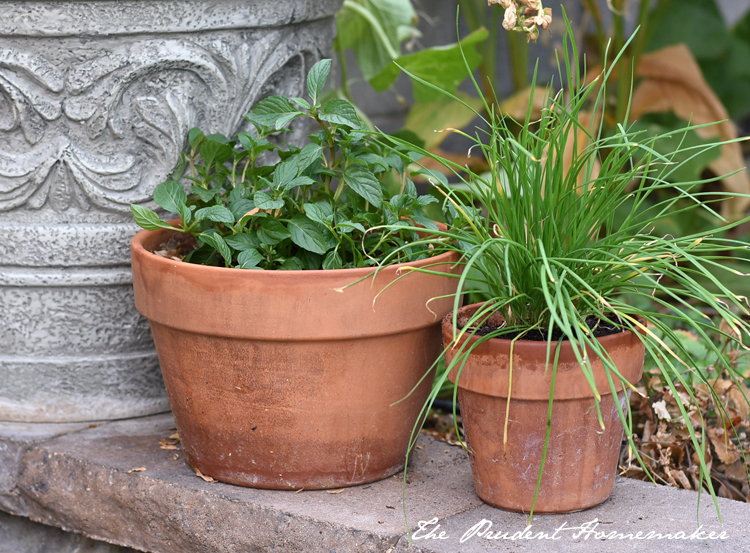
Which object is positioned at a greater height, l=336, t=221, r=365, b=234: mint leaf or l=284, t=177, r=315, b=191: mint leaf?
l=284, t=177, r=315, b=191: mint leaf

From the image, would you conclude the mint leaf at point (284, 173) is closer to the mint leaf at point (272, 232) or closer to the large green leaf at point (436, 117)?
the mint leaf at point (272, 232)

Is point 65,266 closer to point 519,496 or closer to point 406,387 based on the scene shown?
point 406,387

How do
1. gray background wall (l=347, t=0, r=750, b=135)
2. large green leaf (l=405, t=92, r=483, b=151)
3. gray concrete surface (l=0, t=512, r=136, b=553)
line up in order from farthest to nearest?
gray background wall (l=347, t=0, r=750, b=135)
large green leaf (l=405, t=92, r=483, b=151)
gray concrete surface (l=0, t=512, r=136, b=553)

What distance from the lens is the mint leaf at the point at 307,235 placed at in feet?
3.63

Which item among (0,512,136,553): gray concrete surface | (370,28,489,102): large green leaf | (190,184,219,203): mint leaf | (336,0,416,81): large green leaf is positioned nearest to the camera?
(190,184,219,203): mint leaf

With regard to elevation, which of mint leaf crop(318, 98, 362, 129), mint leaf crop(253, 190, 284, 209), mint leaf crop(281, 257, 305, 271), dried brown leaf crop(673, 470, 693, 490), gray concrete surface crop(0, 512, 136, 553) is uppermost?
mint leaf crop(318, 98, 362, 129)

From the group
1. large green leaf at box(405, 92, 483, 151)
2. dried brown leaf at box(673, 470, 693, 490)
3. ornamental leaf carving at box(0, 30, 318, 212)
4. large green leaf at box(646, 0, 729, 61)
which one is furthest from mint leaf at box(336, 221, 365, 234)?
large green leaf at box(646, 0, 729, 61)

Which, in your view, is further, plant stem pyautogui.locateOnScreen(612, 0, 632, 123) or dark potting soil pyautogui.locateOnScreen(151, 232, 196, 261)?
plant stem pyautogui.locateOnScreen(612, 0, 632, 123)

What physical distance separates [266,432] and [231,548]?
6.4 inches

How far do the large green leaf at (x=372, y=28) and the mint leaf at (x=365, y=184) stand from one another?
2.64ft

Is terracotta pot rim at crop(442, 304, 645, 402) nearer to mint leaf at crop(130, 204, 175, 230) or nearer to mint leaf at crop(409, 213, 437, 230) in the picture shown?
mint leaf at crop(409, 213, 437, 230)

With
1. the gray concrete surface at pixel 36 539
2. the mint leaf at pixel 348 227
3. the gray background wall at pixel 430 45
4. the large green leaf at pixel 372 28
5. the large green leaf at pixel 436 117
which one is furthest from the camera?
the gray background wall at pixel 430 45

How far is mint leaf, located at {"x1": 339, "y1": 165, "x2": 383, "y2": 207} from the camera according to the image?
113 cm

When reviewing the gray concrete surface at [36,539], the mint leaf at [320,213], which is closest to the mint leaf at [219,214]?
the mint leaf at [320,213]
